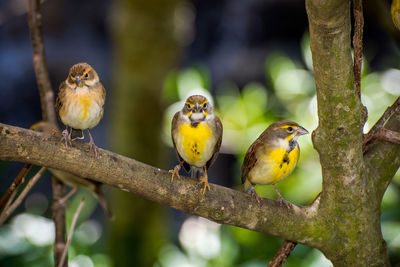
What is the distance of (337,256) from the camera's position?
244 centimetres

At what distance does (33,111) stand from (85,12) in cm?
215

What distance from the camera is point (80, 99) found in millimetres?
2627

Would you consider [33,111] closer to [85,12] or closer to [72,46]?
[72,46]

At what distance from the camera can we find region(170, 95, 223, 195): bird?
9.24ft

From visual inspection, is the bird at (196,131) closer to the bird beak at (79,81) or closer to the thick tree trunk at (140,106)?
the bird beak at (79,81)

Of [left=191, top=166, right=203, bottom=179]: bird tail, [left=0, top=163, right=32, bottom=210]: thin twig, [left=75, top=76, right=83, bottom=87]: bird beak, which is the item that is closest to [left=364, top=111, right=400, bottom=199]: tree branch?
[left=191, top=166, right=203, bottom=179]: bird tail

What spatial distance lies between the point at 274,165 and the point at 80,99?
115cm

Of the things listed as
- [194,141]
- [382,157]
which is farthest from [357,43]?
[194,141]

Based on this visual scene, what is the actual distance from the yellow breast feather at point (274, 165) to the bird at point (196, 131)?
A: 0.29m

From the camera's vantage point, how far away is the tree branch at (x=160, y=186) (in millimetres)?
1963

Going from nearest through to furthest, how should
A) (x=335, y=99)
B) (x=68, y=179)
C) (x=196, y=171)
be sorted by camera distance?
(x=335, y=99)
(x=196, y=171)
(x=68, y=179)

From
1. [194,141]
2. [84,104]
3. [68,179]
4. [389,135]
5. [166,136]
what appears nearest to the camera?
[389,135]

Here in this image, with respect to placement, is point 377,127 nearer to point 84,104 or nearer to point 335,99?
point 335,99

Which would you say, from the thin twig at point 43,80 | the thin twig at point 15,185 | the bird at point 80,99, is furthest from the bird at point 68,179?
the thin twig at point 15,185
